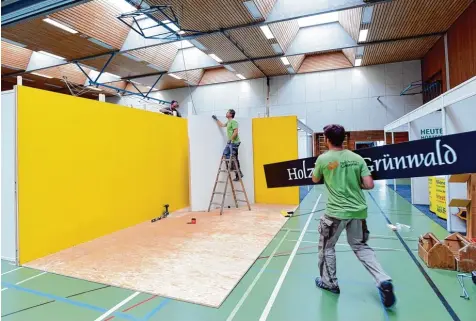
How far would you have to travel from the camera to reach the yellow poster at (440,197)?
502cm

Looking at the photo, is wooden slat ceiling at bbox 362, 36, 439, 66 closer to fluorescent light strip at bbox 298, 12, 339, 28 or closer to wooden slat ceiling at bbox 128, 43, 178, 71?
fluorescent light strip at bbox 298, 12, 339, 28

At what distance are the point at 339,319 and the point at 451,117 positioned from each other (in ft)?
12.1

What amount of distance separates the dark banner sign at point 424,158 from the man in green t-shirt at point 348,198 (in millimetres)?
111

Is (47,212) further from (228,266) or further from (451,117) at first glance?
(451,117)

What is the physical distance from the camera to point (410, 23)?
317 inches

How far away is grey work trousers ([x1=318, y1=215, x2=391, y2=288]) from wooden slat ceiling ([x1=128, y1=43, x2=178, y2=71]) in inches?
404

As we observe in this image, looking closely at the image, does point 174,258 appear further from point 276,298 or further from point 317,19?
point 317,19

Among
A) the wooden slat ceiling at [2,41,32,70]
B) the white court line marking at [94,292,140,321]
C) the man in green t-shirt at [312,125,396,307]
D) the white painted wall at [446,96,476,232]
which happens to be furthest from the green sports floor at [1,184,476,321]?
the wooden slat ceiling at [2,41,32,70]

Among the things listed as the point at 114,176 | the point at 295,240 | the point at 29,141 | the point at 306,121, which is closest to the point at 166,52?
the point at 306,121

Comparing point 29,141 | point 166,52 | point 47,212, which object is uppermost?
point 166,52

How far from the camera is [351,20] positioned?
8.80 metres

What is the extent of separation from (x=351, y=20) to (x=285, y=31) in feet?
7.12

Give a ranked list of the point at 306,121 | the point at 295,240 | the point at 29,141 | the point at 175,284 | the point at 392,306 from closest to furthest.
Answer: the point at 392,306
the point at 175,284
the point at 29,141
the point at 295,240
the point at 306,121

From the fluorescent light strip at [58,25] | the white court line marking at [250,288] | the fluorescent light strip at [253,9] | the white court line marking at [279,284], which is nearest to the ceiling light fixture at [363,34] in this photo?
the fluorescent light strip at [253,9]
